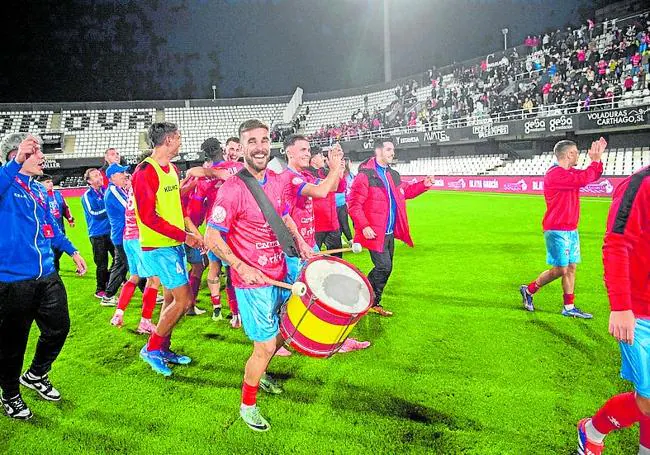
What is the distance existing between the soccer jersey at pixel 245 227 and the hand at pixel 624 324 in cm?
207

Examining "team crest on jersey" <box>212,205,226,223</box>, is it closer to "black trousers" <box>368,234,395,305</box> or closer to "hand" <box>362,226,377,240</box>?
"hand" <box>362,226,377,240</box>

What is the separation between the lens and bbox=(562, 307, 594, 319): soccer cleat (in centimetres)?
517

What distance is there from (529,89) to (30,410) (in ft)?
84.7

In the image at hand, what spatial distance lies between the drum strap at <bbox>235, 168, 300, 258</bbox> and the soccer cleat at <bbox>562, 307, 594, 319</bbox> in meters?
3.92

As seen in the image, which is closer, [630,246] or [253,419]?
[630,246]

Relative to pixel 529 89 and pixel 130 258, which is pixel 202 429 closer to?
pixel 130 258

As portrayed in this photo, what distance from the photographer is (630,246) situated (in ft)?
7.20

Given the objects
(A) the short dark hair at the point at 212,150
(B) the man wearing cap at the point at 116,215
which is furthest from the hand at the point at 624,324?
(B) the man wearing cap at the point at 116,215

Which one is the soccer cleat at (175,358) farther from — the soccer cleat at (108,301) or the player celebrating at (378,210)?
the soccer cleat at (108,301)

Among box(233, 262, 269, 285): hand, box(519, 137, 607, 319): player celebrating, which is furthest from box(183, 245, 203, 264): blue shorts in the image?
box(519, 137, 607, 319): player celebrating

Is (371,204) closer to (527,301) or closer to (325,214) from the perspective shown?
(325,214)

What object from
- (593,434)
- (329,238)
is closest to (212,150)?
(329,238)

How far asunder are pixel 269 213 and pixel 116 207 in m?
4.32

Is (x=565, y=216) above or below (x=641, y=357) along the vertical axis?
above
